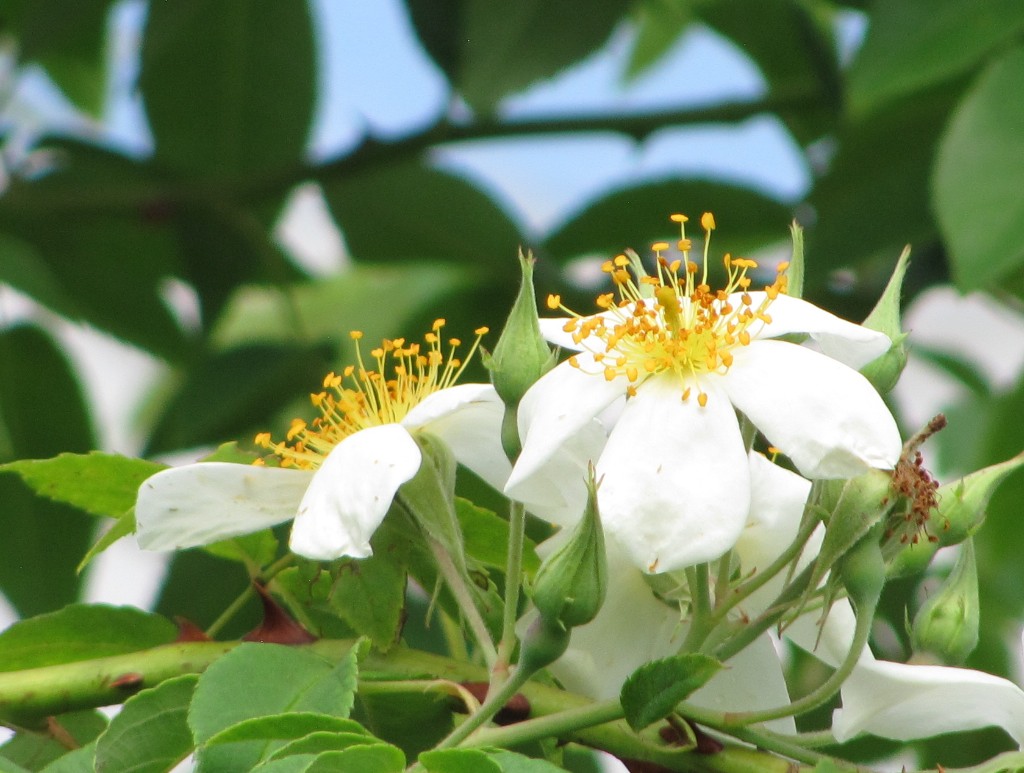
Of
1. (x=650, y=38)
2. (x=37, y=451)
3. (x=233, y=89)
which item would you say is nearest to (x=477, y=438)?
(x=37, y=451)

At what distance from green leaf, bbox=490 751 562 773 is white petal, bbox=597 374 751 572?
97 millimetres

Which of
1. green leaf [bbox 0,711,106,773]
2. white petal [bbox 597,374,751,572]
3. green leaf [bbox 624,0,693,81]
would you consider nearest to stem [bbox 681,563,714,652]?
white petal [bbox 597,374,751,572]

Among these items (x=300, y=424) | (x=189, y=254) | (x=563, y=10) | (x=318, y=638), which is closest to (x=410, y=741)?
(x=318, y=638)

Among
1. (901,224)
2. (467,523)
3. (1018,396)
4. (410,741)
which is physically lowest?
(410,741)

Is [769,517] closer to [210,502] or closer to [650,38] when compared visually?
[210,502]

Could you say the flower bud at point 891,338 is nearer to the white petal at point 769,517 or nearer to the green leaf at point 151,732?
the white petal at point 769,517

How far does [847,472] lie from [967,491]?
0.22ft

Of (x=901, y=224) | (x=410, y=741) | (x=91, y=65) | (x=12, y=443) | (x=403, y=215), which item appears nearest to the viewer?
(x=410, y=741)

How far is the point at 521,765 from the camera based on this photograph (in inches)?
22.9

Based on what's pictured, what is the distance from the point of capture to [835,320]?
0.70 metres

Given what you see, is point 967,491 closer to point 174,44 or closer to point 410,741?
point 410,741

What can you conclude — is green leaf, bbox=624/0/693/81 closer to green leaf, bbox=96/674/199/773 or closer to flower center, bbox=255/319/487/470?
flower center, bbox=255/319/487/470

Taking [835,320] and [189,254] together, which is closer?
[835,320]

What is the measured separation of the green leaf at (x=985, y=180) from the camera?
1089 mm
